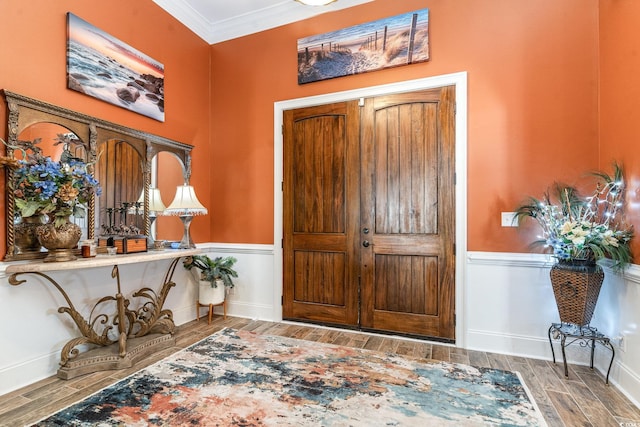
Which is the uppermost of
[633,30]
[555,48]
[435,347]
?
[555,48]

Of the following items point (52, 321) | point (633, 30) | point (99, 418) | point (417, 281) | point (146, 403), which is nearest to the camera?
point (99, 418)

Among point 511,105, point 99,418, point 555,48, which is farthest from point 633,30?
point 99,418

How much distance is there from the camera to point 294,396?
209cm

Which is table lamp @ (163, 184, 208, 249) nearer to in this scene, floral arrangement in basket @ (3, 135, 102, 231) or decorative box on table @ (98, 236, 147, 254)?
decorative box on table @ (98, 236, 147, 254)

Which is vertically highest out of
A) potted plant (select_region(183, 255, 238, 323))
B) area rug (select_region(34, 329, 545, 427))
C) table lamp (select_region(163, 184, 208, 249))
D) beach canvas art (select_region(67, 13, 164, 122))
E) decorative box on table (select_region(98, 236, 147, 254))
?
beach canvas art (select_region(67, 13, 164, 122))

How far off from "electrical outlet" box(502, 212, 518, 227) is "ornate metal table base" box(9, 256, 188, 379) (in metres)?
3.12

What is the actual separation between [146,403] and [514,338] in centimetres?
286

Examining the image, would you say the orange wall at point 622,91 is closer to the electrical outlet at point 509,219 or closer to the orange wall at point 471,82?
the orange wall at point 471,82

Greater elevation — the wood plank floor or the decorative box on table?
the decorative box on table

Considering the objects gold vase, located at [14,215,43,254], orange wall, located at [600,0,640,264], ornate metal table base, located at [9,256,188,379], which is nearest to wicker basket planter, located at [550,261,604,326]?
orange wall, located at [600,0,640,264]

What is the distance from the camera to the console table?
Answer: 2.26 m

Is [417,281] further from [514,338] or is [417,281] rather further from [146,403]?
[146,403]

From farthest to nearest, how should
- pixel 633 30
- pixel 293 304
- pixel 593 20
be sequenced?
pixel 293 304, pixel 593 20, pixel 633 30

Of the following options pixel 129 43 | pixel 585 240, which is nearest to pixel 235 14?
pixel 129 43
